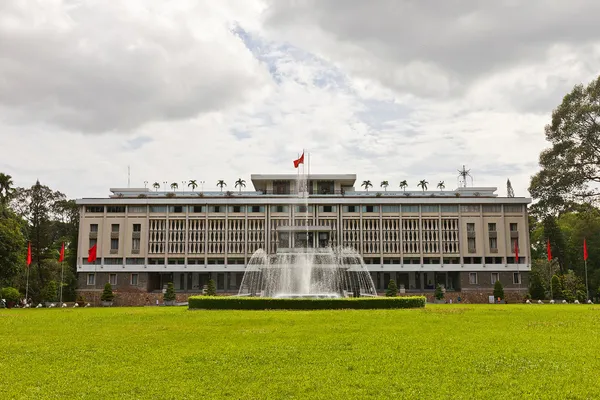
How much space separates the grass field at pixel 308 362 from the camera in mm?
10031

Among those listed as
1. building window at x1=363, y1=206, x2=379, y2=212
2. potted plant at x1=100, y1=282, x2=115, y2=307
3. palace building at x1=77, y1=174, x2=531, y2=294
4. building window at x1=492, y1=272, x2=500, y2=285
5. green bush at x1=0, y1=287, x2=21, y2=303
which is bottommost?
potted plant at x1=100, y1=282, x2=115, y2=307

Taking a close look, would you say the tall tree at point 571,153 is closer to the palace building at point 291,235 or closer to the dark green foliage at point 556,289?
the dark green foliage at point 556,289

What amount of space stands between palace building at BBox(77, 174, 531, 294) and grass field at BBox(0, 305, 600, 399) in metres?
53.5

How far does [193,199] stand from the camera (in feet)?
246

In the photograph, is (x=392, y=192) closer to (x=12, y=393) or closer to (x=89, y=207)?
(x=89, y=207)

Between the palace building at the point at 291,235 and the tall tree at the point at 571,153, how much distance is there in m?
36.2

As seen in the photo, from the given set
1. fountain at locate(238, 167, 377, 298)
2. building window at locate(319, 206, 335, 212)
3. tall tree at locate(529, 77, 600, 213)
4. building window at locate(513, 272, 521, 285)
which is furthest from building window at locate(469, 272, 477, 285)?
tall tree at locate(529, 77, 600, 213)

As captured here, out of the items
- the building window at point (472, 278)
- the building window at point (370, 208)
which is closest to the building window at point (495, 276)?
the building window at point (472, 278)

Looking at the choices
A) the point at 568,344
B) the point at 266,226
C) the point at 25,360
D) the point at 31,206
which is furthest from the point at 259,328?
the point at 31,206

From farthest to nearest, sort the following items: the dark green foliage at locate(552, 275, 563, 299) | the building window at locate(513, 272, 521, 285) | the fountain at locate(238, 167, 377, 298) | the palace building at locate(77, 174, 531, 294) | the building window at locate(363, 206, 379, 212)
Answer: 1. the building window at locate(363, 206, 379, 212)
2. the palace building at locate(77, 174, 531, 294)
3. the building window at locate(513, 272, 521, 285)
4. the fountain at locate(238, 167, 377, 298)
5. the dark green foliage at locate(552, 275, 563, 299)

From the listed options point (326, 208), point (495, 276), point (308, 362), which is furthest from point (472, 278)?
point (308, 362)

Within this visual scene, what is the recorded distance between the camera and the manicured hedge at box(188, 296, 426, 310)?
31.5m

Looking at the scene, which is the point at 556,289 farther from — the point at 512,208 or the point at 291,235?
the point at 291,235

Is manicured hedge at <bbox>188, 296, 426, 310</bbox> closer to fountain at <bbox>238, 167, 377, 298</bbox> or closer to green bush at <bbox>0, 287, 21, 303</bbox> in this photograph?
green bush at <bbox>0, 287, 21, 303</bbox>
